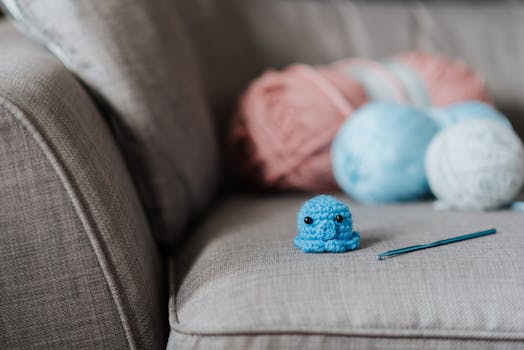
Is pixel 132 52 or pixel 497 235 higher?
pixel 132 52

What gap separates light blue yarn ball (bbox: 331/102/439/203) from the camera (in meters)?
0.95

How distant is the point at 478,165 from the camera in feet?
2.86

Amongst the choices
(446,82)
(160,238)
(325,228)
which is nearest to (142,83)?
(160,238)

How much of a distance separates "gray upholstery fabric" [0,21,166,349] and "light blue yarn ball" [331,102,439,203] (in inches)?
16.6

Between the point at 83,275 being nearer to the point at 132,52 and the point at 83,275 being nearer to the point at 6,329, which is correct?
the point at 6,329

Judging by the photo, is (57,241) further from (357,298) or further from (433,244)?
(433,244)

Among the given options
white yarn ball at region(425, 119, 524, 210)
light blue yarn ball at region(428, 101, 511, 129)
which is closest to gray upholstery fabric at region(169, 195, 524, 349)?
white yarn ball at region(425, 119, 524, 210)

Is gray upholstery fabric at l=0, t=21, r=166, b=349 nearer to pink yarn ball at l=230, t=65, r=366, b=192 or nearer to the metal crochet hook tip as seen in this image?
the metal crochet hook tip

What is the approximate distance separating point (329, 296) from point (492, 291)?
0.57 ft

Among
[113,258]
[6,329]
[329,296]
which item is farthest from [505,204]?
[6,329]

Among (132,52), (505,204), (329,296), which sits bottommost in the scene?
(505,204)

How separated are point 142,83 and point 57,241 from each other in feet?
1.02

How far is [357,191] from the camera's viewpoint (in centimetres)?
98

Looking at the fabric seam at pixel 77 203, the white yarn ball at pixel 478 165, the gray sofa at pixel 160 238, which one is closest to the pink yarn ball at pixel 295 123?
the gray sofa at pixel 160 238
